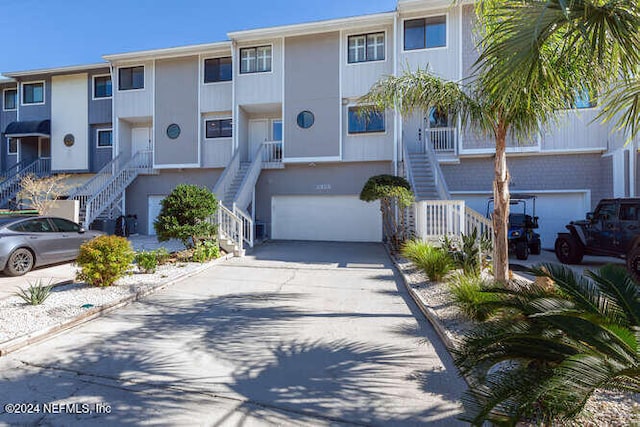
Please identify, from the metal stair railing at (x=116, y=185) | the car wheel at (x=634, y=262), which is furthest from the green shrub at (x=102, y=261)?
the car wheel at (x=634, y=262)

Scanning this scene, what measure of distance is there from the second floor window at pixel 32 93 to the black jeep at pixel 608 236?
2424 cm

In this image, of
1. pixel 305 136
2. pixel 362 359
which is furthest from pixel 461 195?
pixel 362 359

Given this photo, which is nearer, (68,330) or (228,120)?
Result: (68,330)

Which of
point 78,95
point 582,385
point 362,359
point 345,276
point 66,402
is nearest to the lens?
point 582,385

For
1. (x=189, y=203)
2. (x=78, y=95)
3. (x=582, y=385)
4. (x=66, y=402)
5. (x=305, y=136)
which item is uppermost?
(x=78, y=95)

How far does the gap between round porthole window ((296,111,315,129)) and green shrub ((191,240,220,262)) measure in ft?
22.0

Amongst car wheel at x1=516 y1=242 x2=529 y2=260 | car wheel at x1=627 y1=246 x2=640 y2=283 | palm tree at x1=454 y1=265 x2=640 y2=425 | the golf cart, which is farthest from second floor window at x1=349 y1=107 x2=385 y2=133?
palm tree at x1=454 y1=265 x2=640 y2=425

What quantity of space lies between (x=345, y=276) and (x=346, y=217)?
22.4 feet

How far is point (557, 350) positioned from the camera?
2.47 metres

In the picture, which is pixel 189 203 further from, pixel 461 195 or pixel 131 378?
pixel 461 195

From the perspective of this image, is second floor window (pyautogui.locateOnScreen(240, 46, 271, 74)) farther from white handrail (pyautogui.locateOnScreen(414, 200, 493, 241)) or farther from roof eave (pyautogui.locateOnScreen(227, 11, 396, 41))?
white handrail (pyautogui.locateOnScreen(414, 200, 493, 241))

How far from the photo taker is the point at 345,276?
8.00m

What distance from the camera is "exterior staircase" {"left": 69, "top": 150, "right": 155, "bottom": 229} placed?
13.9 m

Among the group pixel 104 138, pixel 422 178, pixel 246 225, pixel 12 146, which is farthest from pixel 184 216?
pixel 12 146
